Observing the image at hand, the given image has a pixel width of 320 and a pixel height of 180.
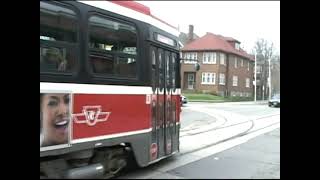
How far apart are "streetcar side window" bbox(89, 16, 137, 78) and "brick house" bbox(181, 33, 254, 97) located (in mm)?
1249

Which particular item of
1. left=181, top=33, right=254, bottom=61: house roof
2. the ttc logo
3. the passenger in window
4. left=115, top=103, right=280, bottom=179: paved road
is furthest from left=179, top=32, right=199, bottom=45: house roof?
the passenger in window

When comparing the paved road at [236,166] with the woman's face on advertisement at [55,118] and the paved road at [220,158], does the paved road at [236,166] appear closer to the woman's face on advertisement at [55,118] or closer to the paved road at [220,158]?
the paved road at [220,158]

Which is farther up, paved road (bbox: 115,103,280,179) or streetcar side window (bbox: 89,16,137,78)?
streetcar side window (bbox: 89,16,137,78)

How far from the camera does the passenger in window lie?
15.7 feet

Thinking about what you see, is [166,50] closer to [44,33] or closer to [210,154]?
[210,154]

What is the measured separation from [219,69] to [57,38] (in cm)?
1025

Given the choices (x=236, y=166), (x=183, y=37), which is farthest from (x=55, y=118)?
(x=183, y=37)

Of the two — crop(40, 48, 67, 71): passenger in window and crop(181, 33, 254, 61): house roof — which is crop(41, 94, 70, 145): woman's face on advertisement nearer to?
crop(40, 48, 67, 71): passenger in window

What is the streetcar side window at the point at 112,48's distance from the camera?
19.0 ft

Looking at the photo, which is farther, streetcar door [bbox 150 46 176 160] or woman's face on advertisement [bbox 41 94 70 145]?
streetcar door [bbox 150 46 176 160]

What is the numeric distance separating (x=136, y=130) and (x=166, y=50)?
185 cm
